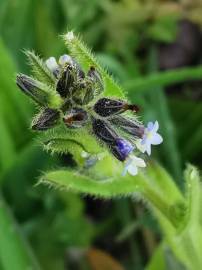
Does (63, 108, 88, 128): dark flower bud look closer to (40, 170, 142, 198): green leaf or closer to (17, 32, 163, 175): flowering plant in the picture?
(17, 32, 163, 175): flowering plant

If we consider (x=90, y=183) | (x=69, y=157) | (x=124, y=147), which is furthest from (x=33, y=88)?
(x=69, y=157)

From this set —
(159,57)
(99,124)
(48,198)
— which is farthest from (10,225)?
(159,57)

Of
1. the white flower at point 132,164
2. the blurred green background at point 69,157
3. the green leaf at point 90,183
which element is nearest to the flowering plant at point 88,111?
the white flower at point 132,164

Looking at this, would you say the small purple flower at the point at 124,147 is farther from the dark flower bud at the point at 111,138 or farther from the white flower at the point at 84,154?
the white flower at the point at 84,154

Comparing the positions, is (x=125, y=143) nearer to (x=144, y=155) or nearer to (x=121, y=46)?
(x=144, y=155)

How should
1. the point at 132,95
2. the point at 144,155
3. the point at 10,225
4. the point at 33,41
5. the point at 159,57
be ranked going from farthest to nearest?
the point at 159,57
the point at 33,41
the point at 132,95
the point at 10,225
the point at 144,155

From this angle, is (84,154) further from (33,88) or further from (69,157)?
→ (69,157)

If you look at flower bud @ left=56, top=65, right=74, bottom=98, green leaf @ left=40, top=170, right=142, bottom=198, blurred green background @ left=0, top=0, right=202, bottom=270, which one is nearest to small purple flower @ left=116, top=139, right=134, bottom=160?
flower bud @ left=56, top=65, right=74, bottom=98

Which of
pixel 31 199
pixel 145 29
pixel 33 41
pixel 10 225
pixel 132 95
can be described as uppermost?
pixel 145 29
